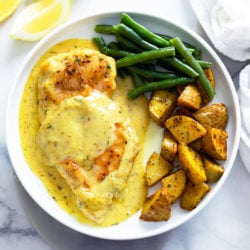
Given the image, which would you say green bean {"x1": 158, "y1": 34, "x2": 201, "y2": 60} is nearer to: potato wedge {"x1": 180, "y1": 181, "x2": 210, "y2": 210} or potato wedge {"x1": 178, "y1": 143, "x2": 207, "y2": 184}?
potato wedge {"x1": 178, "y1": 143, "x2": 207, "y2": 184}

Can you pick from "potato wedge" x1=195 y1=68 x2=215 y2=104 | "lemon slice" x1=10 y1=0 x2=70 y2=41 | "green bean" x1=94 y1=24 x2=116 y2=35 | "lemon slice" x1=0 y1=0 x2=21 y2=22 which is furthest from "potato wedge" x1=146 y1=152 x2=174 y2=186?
"lemon slice" x1=0 y1=0 x2=21 y2=22

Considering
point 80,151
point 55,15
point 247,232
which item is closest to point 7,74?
point 55,15

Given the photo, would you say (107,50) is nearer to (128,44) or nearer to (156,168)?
(128,44)

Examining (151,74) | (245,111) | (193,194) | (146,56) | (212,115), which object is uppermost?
(146,56)

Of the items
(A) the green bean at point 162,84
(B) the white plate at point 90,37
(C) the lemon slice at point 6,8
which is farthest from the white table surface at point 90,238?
(A) the green bean at point 162,84

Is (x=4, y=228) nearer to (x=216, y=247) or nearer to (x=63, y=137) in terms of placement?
(x=63, y=137)

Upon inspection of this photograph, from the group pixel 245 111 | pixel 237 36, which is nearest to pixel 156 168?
pixel 245 111
